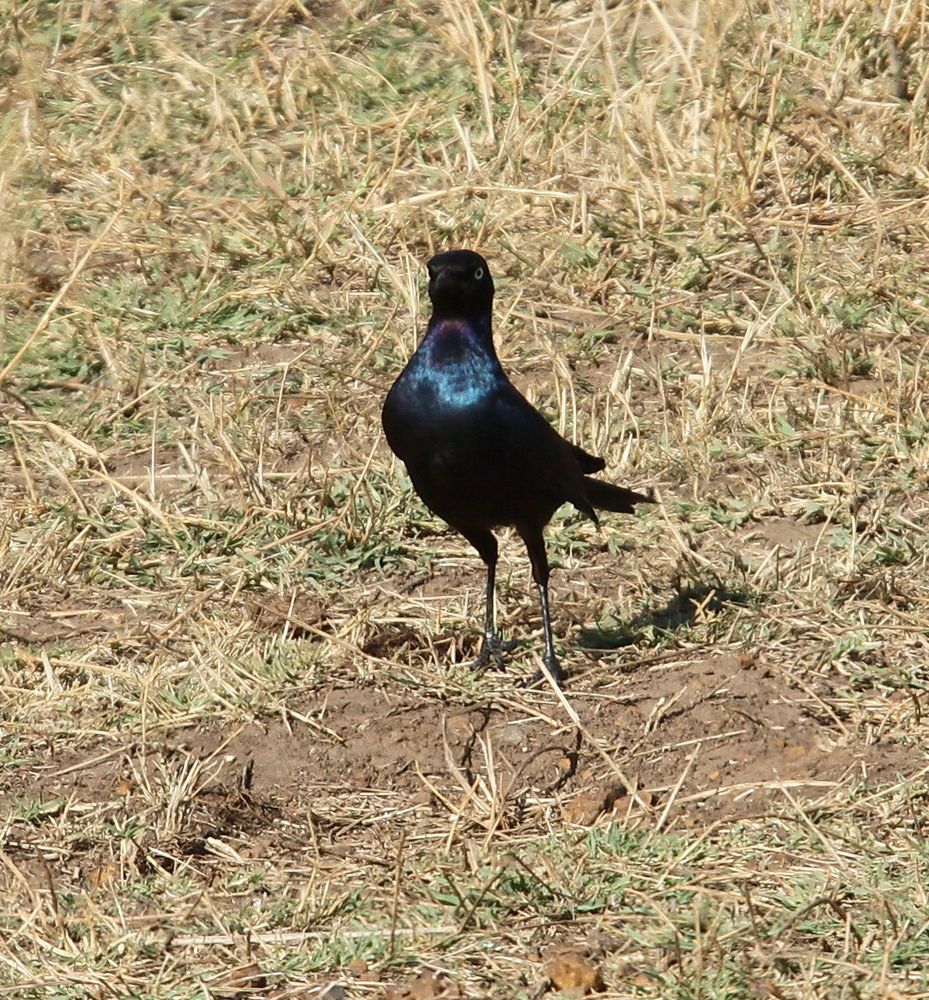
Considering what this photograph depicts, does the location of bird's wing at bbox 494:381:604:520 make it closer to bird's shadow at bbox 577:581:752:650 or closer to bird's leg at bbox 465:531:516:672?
bird's leg at bbox 465:531:516:672

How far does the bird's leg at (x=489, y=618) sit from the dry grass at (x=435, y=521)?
9 cm

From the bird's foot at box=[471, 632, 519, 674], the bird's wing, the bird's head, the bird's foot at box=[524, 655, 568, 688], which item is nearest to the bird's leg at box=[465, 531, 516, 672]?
the bird's foot at box=[471, 632, 519, 674]

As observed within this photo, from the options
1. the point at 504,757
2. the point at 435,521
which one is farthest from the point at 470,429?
the point at 435,521

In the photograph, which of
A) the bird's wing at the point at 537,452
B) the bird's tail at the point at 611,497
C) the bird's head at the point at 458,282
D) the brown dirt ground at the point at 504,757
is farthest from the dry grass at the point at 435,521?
the bird's head at the point at 458,282

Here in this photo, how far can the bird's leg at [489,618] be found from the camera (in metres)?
5.19

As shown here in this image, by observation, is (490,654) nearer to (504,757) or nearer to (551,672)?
(551,672)

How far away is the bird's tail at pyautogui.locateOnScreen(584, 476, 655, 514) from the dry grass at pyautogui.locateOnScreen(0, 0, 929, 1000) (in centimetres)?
22

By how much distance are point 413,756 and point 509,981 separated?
3.55 feet

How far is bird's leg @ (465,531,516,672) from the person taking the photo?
519cm

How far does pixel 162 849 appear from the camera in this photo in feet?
14.1

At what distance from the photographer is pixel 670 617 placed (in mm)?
5383

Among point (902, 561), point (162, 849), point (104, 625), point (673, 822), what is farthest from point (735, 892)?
point (104, 625)

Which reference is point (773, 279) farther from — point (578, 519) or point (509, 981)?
point (509, 981)

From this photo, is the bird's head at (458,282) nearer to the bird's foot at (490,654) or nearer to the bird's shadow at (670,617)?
the bird's foot at (490,654)
